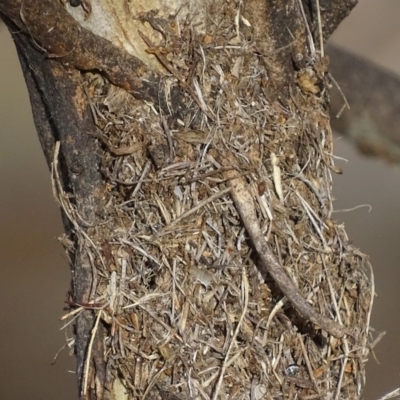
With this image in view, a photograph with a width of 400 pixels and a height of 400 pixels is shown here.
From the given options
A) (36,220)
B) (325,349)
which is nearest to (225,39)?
(325,349)

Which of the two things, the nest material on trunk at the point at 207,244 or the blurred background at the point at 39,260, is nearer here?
the nest material on trunk at the point at 207,244

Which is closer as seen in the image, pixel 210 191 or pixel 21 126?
pixel 210 191

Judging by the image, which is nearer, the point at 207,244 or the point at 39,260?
the point at 207,244

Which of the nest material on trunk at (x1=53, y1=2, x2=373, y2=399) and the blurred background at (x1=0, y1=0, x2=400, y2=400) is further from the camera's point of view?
the blurred background at (x1=0, y1=0, x2=400, y2=400)

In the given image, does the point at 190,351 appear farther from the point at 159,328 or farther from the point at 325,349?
the point at 325,349
